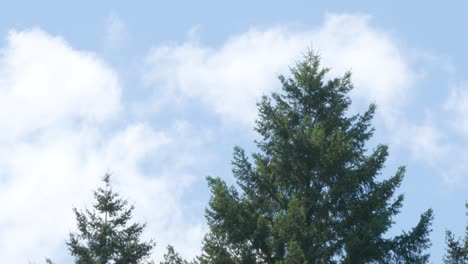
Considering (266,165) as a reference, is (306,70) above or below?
above

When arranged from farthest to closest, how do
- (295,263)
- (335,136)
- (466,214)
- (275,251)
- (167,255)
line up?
(167,255) < (466,214) < (335,136) < (275,251) < (295,263)

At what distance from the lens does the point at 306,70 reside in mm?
31656

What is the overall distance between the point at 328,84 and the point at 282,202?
5421 millimetres

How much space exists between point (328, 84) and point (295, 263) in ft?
28.1

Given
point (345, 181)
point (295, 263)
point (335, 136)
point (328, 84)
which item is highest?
point (328, 84)

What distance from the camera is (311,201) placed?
28484 millimetres

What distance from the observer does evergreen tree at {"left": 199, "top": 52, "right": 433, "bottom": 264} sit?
88.6 feet

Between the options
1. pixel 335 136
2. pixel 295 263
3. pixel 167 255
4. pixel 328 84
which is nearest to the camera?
pixel 295 263

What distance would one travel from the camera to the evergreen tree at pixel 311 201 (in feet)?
88.6

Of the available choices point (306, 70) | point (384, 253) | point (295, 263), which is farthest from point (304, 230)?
point (306, 70)

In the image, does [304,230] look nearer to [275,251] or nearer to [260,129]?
[275,251]

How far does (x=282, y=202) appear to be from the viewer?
95.2 feet

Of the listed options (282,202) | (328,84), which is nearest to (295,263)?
(282,202)

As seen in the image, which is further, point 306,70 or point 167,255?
point 167,255
